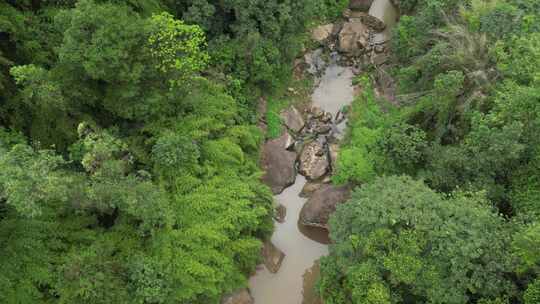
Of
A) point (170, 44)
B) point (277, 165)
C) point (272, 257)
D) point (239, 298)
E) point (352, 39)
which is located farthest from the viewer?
point (352, 39)

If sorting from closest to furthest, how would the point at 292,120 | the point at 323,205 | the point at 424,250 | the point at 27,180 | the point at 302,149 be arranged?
the point at 27,180 < the point at 424,250 < the point at 323,205 < the point at 302,149 < the point at 292,120

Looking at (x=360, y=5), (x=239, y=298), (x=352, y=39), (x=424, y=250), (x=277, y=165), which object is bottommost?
(x=239, y=298)

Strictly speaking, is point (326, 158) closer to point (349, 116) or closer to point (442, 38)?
point (349, 116)

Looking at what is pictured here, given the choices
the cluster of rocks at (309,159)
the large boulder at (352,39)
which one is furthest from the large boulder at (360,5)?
the cluster of rocks at (309,159)

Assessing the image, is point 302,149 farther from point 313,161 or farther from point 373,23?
point 373,23

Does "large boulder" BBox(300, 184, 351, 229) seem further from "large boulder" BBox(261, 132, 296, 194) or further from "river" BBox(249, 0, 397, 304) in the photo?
"large boulder" BBox(261, 132, 296, 194)

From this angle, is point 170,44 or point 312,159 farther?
point 312,159

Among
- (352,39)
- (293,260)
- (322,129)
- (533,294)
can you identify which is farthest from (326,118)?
(533,294)

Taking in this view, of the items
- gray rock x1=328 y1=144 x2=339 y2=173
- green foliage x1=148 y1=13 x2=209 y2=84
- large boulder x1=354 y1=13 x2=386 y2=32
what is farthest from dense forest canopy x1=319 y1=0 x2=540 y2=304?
green foliage x1=148 y1=13 x2=209 y2=84
